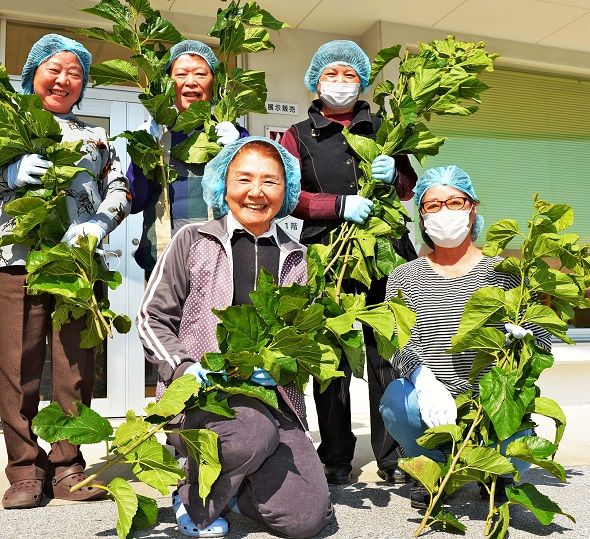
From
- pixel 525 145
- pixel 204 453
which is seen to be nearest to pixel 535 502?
pixel 204 453

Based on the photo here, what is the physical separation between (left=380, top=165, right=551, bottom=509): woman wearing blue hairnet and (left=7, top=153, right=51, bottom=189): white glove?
121 cm

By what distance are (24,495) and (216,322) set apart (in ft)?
2.80

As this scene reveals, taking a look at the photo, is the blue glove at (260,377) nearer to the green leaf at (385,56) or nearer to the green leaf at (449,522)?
the green leaf at (449,522)

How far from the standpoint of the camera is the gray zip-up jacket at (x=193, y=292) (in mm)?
1991

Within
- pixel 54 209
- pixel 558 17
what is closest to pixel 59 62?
pixel 54 209

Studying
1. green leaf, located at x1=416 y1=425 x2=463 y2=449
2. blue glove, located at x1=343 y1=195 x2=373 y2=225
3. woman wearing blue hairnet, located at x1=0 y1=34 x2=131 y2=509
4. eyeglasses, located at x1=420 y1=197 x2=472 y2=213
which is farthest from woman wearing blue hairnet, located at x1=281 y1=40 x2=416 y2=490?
woman wearing blue hairnet, located at x1=0 y1=34 x2=131 y2=509

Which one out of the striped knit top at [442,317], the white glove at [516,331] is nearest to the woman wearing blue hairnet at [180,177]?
the striped knit top at [442,317]

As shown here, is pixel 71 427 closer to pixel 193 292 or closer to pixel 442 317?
pixel 193 292

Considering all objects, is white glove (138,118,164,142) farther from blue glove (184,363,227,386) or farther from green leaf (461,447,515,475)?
green leaf (461,447,515,475)

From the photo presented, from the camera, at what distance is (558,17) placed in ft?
16.6

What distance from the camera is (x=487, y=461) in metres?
1.85

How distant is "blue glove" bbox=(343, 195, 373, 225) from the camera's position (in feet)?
7.94

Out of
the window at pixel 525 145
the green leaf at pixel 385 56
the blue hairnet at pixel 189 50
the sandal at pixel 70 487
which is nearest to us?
the sandal at pixel 70 487

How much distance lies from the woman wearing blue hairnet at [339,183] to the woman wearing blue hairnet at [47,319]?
695 millimetres
